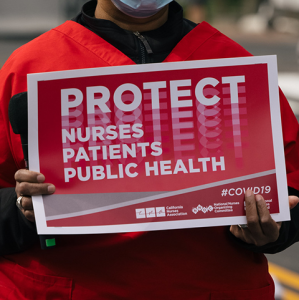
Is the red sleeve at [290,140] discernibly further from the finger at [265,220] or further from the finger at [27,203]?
the finger at [27,203]

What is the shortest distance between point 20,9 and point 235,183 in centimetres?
2007

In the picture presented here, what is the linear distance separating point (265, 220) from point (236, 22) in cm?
2187

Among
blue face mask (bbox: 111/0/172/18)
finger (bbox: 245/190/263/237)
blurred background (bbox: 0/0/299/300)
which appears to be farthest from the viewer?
blurred background (bbox: 0/0/299/300)

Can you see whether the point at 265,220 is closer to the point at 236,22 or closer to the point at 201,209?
the point at 201,209

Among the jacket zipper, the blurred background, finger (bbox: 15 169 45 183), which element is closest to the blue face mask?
the jacket zipper

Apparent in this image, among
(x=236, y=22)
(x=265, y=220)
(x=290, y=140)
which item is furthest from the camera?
(x=236, y=22)

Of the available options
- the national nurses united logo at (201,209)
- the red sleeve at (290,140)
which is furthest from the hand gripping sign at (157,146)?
the red sleeve at (290,140)

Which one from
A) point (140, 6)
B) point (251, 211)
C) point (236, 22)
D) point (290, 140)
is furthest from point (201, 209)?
point (236, 22)

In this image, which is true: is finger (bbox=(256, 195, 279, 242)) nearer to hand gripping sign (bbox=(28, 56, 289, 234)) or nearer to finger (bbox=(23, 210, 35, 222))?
hand gripping sign (bbox=(28, 56, 289, 234))

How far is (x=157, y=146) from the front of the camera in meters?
1.44

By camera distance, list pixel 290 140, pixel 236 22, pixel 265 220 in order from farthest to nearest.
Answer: pixel 236 22 < pixel 290 140 < pixel 265 220

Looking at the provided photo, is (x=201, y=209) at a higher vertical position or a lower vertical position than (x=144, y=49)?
lower

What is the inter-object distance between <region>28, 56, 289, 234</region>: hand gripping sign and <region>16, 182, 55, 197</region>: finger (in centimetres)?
2

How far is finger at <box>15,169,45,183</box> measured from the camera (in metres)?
1.43
